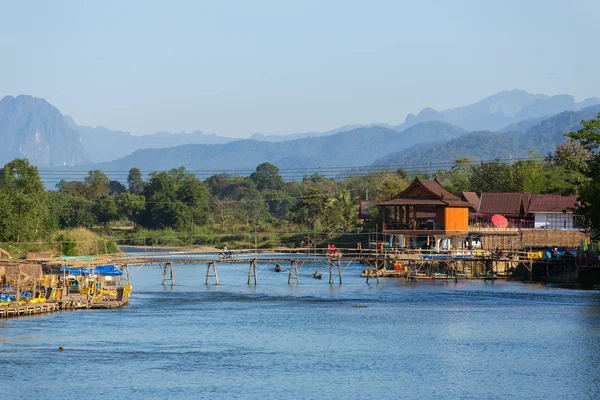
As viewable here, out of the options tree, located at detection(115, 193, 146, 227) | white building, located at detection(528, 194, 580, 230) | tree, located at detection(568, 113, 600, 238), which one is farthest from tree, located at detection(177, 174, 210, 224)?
tree, located at detection(568, 113, 600, 238)

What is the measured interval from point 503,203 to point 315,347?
56.4 metres

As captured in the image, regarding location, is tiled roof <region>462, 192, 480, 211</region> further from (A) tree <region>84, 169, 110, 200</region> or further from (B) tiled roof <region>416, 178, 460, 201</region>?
(A) tree <region>84, 169, 110, 200</region>

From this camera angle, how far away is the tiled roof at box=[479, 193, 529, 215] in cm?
9674

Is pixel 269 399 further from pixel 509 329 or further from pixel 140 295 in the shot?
pixel 140 295

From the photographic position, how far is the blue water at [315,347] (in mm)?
37375

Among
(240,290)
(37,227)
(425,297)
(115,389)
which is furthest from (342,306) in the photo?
(37,227)

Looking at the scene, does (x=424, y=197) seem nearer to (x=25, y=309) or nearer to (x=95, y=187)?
(x=25, y=309)

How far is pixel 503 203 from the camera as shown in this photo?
9844 cm

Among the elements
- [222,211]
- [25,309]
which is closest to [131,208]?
[222,211]

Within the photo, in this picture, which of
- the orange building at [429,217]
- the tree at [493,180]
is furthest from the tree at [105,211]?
the orange building at [429,217]

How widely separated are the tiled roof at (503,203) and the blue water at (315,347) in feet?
91.9

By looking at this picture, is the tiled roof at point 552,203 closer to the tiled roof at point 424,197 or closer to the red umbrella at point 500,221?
the red umbrella at point 500,221

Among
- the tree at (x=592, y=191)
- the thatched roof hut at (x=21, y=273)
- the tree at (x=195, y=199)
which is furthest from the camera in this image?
the tree at (x=195, y=199)

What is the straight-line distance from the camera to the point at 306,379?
128 feet
